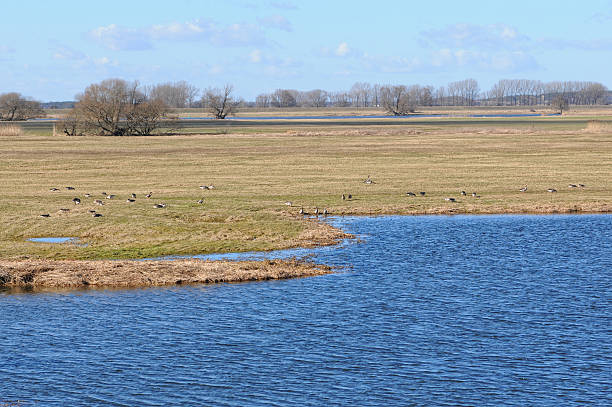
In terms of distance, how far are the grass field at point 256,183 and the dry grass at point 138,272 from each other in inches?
116

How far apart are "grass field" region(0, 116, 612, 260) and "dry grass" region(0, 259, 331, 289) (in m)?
2.96

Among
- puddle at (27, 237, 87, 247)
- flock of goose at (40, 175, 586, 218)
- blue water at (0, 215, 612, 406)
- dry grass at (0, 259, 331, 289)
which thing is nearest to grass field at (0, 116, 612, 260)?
puddle at (27, 237, 87, 247)

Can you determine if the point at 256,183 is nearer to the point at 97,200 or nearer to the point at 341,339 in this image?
the point at 97,200

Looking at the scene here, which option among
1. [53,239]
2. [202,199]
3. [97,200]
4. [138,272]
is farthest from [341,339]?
[97,200]

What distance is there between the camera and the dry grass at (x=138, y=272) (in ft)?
104

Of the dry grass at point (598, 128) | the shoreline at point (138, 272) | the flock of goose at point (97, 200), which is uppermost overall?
the dry grass at point (598, 128)

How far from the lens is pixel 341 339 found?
24.6m

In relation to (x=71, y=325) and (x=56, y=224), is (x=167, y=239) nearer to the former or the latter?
(x=56, y=224)

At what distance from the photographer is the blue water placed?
66.9ft

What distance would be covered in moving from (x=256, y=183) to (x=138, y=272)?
31.9 meters

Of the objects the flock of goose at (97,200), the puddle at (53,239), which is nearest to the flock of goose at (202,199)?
the flock of goose at (97,200)

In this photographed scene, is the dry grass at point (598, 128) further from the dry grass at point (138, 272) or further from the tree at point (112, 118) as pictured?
the dry grass at point (138, 272)

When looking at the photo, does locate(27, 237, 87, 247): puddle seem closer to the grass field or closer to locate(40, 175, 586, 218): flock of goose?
the grass field

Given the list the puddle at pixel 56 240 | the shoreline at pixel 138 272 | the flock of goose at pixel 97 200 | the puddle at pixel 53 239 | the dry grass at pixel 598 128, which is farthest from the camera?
the dry grass at pixel 598 128
